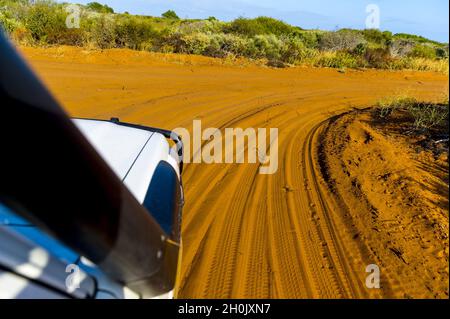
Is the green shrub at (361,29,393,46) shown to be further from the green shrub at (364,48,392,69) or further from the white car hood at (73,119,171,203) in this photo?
the white car hood at (73,119,171,203)

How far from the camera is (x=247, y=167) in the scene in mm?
6000

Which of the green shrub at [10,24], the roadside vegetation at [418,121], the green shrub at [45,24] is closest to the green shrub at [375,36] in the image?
the roadside vegetation at [418,121]

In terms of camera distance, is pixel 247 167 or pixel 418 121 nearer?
pixel 247 167

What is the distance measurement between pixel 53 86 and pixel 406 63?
1721 centimetres

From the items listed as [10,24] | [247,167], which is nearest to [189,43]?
[10,24]

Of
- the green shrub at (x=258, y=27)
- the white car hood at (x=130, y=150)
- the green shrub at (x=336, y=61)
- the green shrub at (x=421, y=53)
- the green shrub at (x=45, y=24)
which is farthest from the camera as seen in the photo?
the green shrub at (x=258, y=27)

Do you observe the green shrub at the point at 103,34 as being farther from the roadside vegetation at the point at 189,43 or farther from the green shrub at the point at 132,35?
the green shrub at the point at 132,35

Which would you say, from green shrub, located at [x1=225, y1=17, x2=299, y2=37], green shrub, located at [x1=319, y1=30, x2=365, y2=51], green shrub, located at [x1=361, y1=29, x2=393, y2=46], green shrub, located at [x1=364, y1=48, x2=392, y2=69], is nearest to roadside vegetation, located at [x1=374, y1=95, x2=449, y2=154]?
green shrub, located at [x1=364, y1=48, x2=392, y2=69]

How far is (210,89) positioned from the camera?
11.5m

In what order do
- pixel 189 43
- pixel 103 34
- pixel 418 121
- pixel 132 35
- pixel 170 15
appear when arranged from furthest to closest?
pixel 170 15 < pixel 132 35 < pixel 189 43 < pixel 103 34 < pixel 418 121

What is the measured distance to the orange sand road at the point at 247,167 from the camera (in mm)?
3512

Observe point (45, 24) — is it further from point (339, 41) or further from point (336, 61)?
point (339, 41)
